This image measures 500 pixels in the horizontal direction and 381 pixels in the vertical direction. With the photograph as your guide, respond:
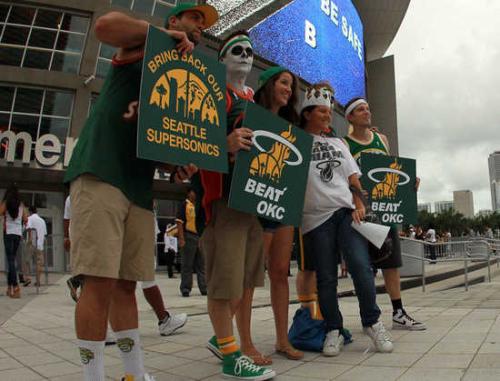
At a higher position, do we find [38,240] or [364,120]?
[364,120]

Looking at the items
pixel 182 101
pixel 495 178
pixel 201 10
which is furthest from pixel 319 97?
pixel 495 178

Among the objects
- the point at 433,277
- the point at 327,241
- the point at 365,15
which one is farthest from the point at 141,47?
the point at 365,15

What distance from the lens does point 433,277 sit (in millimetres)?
11602

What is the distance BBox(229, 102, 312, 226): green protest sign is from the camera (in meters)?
2.84

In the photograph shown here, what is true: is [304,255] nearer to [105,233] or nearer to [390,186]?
[390,186]

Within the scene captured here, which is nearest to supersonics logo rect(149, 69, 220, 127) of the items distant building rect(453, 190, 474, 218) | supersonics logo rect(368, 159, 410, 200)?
supersonics logo rect(368, 159, 410, 200)

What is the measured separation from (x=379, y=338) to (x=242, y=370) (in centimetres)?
116

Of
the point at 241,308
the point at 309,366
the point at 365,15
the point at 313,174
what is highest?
the point at 365,15

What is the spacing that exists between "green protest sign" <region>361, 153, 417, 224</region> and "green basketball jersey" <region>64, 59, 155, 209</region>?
247cm

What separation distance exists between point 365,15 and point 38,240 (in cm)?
4909

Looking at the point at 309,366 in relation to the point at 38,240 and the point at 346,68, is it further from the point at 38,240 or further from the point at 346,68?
the point at 346,68

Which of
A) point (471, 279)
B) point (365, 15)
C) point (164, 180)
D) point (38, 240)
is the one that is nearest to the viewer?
point (38, 240)

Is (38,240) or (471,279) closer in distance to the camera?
(38,240)

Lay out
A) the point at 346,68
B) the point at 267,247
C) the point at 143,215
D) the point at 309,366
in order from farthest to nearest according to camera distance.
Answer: the point at 346,68, the point at 267,247, the point at 309,366, the point at 143,215
